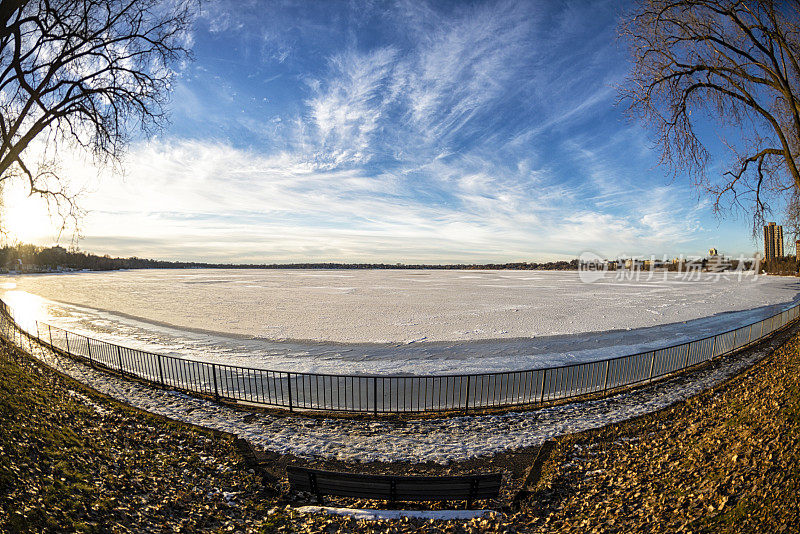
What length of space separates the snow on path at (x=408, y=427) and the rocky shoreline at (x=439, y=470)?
0.41 meters

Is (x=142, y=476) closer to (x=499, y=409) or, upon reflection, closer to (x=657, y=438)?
(x=499, y=409)

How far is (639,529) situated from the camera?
485 centimetres

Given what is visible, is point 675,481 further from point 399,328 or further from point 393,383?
point 399,328

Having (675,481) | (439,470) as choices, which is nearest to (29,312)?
(439,470)

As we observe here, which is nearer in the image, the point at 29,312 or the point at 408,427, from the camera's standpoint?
the point at 408,427

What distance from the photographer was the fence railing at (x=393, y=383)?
417 inches

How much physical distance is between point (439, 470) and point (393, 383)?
620 centimetres

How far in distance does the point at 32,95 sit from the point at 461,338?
762 inches

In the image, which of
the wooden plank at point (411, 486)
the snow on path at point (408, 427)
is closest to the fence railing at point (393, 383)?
the snow on path at point (408, 427)

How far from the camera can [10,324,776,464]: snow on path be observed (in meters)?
7.82

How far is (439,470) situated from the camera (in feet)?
23.2

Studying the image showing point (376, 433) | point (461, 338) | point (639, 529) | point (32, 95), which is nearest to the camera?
point (639, 529)

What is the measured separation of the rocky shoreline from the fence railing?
2374 mm

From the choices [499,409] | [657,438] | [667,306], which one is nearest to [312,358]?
[499,409]
